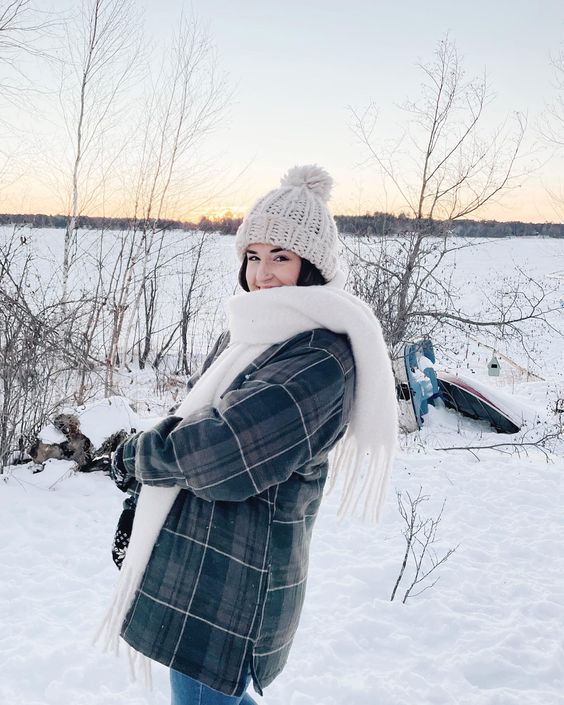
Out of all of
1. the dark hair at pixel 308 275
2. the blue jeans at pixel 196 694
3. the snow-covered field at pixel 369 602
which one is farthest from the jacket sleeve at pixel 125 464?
the snow-covered field at pixel 369 602

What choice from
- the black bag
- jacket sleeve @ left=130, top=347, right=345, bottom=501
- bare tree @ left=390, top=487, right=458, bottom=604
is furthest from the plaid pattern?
bare tree @ left=390, top=487, right=458, bottom=604

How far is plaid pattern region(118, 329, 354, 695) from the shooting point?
4.23 ft

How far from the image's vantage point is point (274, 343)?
1474 mm

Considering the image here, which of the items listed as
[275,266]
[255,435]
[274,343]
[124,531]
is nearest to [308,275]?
[275,266]

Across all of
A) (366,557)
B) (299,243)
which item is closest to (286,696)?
(366,557)

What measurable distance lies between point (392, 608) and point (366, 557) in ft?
2.27

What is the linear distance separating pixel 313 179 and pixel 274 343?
508mm

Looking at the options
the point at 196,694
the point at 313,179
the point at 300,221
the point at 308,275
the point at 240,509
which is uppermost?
the point at 313,179

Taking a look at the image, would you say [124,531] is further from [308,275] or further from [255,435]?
[308,275]

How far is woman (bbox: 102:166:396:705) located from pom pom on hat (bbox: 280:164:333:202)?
87 mm

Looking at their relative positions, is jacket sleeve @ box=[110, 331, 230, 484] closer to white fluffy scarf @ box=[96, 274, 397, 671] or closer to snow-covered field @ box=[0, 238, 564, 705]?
white fluffy scarf @ box=[96, 274, 397, 671]

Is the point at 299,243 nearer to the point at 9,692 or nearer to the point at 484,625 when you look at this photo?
the point at 9,692

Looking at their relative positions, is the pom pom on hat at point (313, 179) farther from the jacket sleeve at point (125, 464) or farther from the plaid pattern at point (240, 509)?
the jacket sleeve at point (125, 464)

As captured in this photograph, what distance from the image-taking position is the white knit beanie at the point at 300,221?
5.03ft
